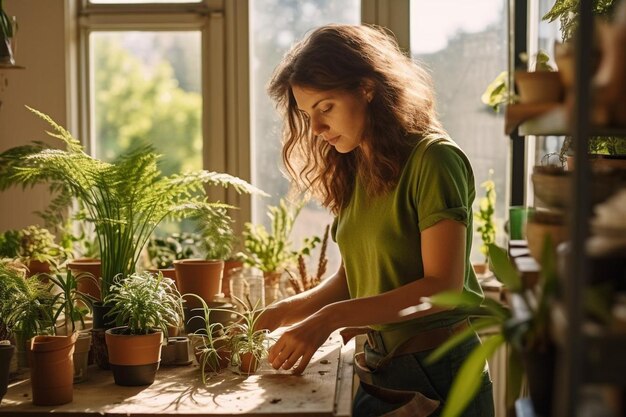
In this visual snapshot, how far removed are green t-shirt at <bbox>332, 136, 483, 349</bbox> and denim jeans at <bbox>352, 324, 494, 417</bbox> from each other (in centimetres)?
7

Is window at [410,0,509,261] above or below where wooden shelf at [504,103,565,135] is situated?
above

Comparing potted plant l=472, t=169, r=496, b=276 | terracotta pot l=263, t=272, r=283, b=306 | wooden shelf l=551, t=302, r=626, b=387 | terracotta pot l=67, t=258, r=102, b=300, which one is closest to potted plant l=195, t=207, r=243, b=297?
terracotta pot l=263, t=272, r=283, b=306

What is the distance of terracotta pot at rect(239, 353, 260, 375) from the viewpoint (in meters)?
2.04

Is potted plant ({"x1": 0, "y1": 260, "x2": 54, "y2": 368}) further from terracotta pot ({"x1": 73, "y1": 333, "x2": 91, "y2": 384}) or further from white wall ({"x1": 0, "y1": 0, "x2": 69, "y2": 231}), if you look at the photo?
white wall ({"x1": 0, "y1": 0, "x2": 69, "y2": 231})

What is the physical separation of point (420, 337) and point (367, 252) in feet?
0.86

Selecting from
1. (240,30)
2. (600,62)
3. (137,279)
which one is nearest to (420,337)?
(137,279)

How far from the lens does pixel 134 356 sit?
193cm

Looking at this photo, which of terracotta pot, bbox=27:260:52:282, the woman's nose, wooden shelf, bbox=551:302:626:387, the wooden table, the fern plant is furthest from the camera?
terracotta pot, bbox=27:260:52:282

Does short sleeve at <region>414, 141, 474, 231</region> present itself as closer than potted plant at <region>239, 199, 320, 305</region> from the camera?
Yes

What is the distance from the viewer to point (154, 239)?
9.89 feet

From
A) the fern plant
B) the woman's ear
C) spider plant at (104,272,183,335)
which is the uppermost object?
the woman's ear

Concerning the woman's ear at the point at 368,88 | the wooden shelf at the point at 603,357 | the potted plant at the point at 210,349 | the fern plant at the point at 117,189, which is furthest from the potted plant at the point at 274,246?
the wooden shelf at the point at 603,357

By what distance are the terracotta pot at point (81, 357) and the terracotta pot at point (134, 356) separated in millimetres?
78

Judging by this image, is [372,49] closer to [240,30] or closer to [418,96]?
[418,96]
